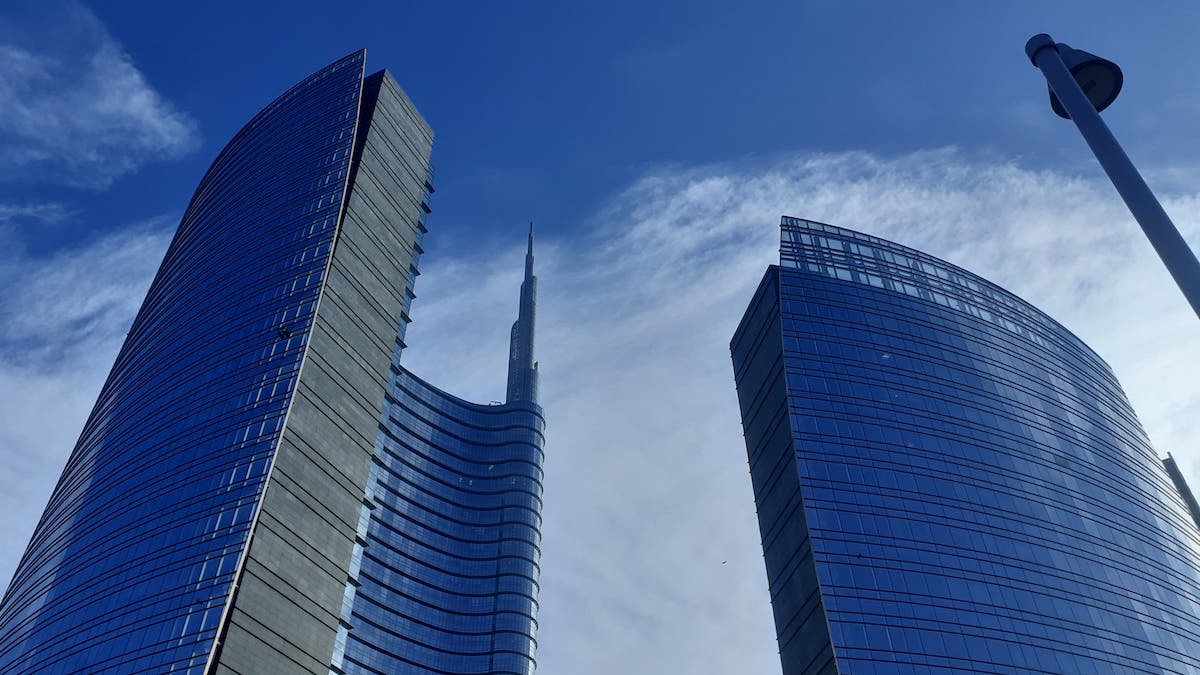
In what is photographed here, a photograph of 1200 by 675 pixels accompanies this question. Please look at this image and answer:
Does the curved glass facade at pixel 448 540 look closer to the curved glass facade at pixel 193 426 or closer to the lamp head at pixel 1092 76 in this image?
the curved glass facade at pixel 193 426

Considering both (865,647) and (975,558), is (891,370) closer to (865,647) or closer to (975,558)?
(975,558)

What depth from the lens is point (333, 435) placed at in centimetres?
11650

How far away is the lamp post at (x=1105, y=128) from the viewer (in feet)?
50.9

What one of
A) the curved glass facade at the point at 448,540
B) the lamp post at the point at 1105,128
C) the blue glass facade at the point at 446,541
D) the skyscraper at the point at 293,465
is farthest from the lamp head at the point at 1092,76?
the curved glass facade at the point at 448,540

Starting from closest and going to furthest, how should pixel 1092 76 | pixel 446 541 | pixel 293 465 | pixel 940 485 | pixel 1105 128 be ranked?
pixel 1105 128 → pixel 1092 76 → pixel 940 485 → pixel 293 465 → pixel 446 541

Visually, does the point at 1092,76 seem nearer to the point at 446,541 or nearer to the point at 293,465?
the point at 293,465

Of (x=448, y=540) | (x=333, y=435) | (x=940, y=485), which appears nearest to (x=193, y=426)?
(x=333, y=435)

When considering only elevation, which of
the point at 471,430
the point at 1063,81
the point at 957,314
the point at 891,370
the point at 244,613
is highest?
the point at 471,430

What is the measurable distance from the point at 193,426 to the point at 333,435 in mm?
17268

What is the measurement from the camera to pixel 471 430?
616 feet

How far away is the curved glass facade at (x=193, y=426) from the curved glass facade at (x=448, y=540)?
2653 centimetres

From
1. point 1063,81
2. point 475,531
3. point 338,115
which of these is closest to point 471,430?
point 475,531

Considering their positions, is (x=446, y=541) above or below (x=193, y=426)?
above

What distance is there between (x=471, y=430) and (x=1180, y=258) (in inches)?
6964
